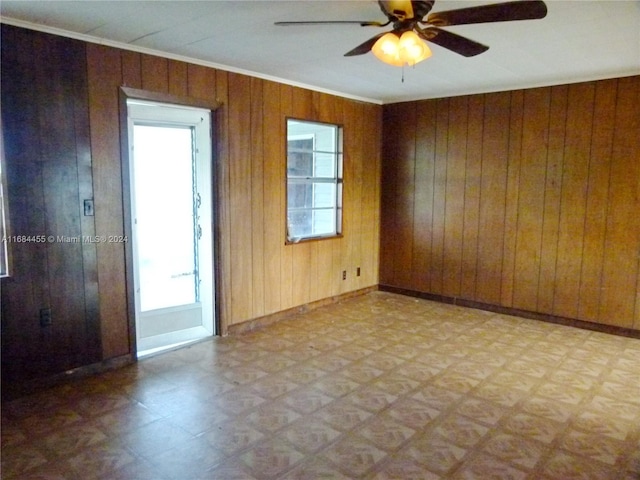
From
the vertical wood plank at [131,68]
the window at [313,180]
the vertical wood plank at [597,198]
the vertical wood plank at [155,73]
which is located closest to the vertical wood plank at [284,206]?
the window at [313,180]

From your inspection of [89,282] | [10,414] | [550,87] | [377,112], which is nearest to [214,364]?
[89,282]

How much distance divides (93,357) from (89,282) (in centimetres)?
55

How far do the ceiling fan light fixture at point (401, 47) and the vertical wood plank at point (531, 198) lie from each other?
267 centimetres

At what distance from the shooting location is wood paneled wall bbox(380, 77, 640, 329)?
14.0ft

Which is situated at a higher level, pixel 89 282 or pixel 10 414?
pixel 89 282

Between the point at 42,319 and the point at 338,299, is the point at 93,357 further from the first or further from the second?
the point at 338,299

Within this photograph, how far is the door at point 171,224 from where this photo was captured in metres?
3.78

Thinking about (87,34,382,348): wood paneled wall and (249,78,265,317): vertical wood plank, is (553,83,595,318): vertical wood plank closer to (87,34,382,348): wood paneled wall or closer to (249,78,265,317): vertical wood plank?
(87,34,382,348): wood paneled wall

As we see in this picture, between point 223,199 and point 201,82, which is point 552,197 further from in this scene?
point 201,82

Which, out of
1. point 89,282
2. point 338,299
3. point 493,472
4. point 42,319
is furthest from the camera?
point 338,299

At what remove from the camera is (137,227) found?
3.78 m

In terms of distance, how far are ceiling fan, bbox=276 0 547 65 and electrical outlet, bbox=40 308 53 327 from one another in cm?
238

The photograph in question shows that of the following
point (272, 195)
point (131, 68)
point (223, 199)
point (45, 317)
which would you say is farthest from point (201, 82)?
point (45, 317)

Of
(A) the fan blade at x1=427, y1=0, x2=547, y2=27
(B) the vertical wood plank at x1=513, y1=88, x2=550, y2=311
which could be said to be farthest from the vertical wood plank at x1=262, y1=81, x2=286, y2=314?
(B) the vertical wood plank at x1=513, y1=88, x2=550, y2=311
